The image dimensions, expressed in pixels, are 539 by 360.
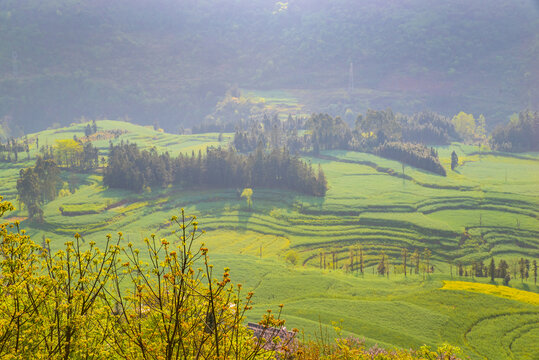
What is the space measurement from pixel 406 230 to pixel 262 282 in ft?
134

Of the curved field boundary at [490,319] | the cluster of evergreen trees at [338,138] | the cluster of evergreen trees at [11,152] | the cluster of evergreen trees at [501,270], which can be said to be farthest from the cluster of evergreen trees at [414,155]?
the cluster of evergreen trees at [11,152]

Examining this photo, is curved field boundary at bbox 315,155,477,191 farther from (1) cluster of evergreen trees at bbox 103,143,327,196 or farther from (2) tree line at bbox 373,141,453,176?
(1) cluster of evergreen trees at bbox 103,143,327,196

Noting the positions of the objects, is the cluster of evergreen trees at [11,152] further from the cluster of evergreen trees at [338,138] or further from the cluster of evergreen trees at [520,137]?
the cluster of evergreen trees at [520,137]

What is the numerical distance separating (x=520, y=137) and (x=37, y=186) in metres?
189

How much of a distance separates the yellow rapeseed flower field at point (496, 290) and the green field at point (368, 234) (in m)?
1.79

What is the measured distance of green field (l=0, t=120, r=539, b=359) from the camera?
40812mm

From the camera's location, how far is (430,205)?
326 ft

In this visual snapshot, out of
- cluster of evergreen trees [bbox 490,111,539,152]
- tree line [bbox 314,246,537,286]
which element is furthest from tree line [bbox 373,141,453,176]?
tree line [bbox 314,246,537,286]

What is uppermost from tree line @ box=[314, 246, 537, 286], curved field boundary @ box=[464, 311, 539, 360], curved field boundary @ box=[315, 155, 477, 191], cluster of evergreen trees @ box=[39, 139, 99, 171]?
cluster of evergreen trees @ box=[39, 139, 99, 171]

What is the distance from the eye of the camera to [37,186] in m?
89.0

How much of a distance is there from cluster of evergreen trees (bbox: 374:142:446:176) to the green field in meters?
5.29

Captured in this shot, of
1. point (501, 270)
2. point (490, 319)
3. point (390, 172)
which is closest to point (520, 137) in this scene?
point (390, 172)

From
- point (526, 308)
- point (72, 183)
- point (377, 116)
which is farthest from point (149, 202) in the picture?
point (377, 116)

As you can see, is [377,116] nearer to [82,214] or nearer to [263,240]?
[263,240]
